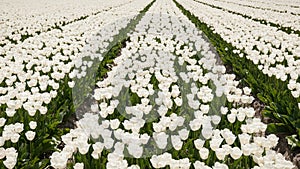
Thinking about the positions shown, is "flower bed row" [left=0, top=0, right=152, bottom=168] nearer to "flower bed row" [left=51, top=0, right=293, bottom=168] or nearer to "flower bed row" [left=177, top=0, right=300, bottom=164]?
"flower bed row" [left=51, top=0, right=293, bottom=168]

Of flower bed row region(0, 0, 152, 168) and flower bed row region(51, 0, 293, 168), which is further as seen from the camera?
flower bed row region(0, 0, 152, 168)

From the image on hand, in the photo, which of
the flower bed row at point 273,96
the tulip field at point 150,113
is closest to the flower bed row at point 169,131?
the tulip field at point 150,113

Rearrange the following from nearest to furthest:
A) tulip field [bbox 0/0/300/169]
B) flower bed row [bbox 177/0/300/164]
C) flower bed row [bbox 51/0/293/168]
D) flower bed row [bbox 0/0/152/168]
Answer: flower bed row [bbox 51/0/293/168]
tulip field [bbox 0/0/300/169]
flower bed row [bbox 0/0/152/168]
flower bed row [bbox 177/0/300/164]

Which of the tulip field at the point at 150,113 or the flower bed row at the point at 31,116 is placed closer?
the tulip field at the point at 150,113

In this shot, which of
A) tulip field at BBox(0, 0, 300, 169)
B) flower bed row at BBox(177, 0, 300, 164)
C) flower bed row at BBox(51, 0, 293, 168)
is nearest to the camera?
flower bed row at BBox(51, 0, 293, 168)

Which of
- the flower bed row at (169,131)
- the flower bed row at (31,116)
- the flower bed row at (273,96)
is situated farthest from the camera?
the flower bed row at (273,96)

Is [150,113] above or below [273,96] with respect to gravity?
below

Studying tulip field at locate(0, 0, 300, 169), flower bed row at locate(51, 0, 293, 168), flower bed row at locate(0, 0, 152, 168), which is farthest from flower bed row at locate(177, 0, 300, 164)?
flower bed row at locate(0, 0, 152, 168)

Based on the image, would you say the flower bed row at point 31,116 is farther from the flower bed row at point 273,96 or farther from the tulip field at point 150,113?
the flower bed row at point 273,96

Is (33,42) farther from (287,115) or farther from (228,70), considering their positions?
(287,115)

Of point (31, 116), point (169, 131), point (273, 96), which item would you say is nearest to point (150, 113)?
point (169, 131)

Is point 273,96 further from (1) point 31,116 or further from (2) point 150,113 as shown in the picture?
(1) point 31,116

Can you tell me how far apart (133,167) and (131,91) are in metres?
2.49

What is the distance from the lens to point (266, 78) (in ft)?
17.8
